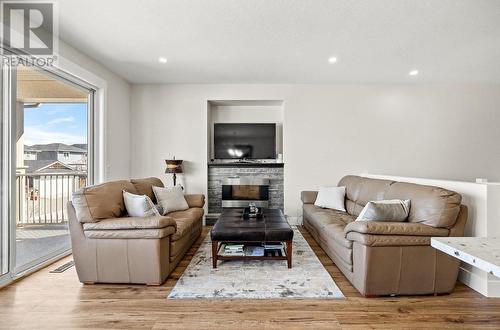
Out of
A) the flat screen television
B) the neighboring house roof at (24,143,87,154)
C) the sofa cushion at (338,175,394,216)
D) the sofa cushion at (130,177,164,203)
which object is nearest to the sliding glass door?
the neighboring house roof at (24,143,87,154)

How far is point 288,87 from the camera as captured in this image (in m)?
4.57

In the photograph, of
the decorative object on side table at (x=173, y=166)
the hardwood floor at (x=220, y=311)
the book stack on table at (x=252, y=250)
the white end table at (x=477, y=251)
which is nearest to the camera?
the white end table at (x=477, y=251)

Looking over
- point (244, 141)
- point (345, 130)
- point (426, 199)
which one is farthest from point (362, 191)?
point (244, 141)

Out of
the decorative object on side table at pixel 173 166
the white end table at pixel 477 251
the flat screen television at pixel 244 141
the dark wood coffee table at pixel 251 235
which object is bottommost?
the dark wood coffee table at pixel 251 235

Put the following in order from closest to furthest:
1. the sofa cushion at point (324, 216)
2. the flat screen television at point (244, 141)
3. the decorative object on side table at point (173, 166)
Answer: the sofa cushion at point (324, 216), the decorative object on side table at point (173, 166), the flat screen television at point (244, 141)

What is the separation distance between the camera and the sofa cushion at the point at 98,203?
2.26 metres

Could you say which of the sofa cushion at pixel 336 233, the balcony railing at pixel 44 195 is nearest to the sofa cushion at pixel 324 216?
the sofa cushion at pixel 336 233

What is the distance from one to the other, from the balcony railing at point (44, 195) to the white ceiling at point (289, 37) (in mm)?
1744

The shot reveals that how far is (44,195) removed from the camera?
3076mm

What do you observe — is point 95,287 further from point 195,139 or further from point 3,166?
point 195,139

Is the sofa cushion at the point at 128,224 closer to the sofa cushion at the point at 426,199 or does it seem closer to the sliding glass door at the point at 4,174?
the sliding glass door at the point at 4,174

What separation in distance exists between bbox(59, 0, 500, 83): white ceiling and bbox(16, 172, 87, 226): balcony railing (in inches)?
68.6

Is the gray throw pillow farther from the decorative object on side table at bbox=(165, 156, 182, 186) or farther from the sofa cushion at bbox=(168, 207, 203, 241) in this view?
the decorative object on side table at bbox=(165, 156, 182, 186)

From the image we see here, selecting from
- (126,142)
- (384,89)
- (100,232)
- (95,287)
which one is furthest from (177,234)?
(384,89)
